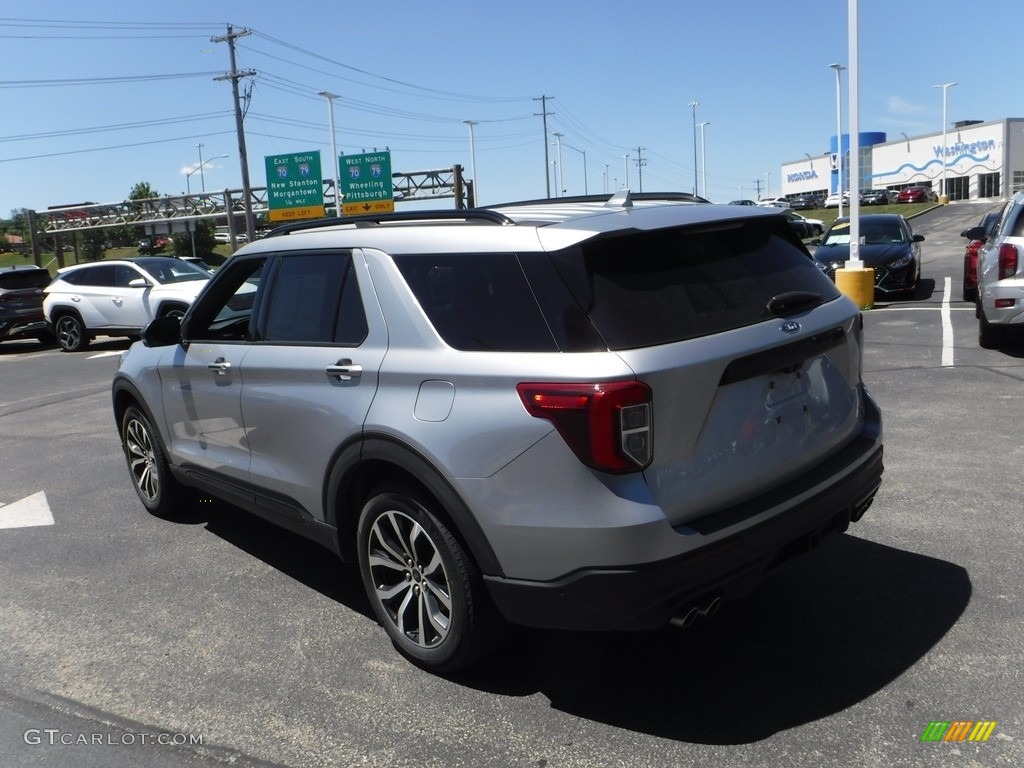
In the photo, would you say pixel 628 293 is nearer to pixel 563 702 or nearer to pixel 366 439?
pixel 366 439

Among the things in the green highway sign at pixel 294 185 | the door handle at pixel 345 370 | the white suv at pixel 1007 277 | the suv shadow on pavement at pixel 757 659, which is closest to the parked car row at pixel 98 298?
the white suv at pixel 1007 277

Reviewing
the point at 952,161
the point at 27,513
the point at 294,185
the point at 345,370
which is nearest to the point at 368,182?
the point at 294,185

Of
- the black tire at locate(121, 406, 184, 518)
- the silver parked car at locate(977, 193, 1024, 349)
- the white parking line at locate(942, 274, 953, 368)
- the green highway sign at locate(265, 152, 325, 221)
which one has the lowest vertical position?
the white parking line at locate(942, 274, 953, 368)

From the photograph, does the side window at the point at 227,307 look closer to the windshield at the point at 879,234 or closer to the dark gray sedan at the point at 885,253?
the dark gray sedan at the point at 885,253

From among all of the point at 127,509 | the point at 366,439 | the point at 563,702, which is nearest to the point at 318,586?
the point at 366,439

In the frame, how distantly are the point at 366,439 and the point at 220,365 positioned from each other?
1461mm

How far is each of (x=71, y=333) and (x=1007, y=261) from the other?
16062mm

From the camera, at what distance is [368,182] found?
143 ft

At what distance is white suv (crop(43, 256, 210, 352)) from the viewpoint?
16.7 metres

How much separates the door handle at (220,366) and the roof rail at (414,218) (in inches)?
26.9

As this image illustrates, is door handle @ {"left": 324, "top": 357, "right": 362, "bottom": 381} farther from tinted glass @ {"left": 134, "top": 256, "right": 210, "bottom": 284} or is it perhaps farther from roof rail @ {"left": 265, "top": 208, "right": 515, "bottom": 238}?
tinted glass @ {"left": 134, "top": 256, "right": 210, "bottom": 284}

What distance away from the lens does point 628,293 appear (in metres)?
3.16

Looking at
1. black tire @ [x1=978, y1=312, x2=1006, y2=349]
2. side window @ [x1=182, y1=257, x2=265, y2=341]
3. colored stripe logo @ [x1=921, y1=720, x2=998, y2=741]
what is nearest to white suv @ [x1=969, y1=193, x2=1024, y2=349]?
black tire @ [x1=978, y1=312, x2=1006, y2=349]

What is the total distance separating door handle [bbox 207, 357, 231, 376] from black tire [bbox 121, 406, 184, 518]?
3.72 feet
